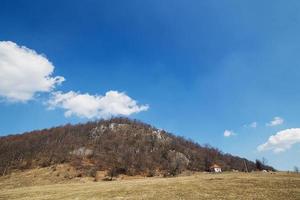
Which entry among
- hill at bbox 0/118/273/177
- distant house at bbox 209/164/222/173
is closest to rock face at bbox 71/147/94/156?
hill at bbox 0/118/273/177

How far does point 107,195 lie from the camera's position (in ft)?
126

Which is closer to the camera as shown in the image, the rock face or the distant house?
the distant house

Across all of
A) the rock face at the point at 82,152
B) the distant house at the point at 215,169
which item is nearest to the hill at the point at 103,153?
the rock face at the point at 82,152

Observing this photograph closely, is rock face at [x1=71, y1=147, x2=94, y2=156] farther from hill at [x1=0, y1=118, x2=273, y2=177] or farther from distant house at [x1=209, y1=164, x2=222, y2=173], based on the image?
distant house at [x1=209, y1=164, x2=222, y2=173]

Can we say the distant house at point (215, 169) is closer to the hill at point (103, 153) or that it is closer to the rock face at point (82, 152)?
the hill at point (103, 153)

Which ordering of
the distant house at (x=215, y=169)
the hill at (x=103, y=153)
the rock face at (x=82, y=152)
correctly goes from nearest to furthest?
the hill at (x=103, y=153) < the distant house at (x=215, y=169) < the rock face at (x=82, y=152)

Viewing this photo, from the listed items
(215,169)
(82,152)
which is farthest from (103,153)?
(215,169)

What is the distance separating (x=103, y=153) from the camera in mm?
140625

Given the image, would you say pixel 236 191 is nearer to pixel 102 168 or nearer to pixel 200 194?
pixel 200 194

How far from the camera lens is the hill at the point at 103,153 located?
119625 mm

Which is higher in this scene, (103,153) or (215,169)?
(103,153)

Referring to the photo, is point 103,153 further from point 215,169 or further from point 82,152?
point 215,169

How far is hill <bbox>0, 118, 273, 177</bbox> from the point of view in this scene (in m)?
120

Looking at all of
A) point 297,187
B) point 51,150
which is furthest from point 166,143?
point 297,187
